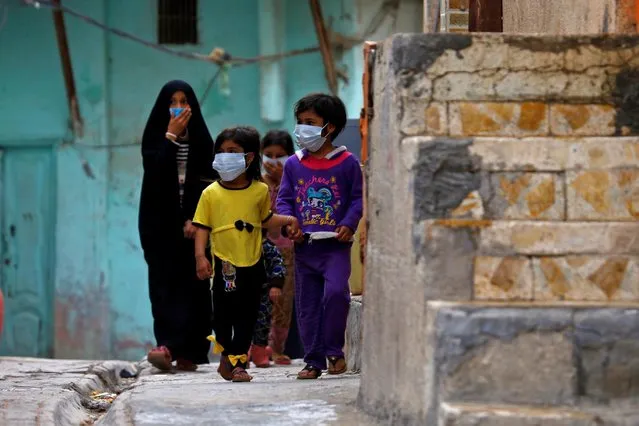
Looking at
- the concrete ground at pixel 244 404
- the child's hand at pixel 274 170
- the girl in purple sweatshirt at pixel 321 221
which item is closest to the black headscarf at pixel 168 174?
the child's hand at pixel 274 170

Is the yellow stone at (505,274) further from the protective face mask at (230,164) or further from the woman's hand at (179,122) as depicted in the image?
the woman's hand at (179,122)

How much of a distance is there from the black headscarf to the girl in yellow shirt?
43.7 inches

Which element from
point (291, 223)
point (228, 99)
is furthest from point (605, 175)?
point (228, 99)

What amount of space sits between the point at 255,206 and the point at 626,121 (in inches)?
102

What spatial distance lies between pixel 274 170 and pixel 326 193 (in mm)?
1870

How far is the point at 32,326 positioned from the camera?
50.7 feet

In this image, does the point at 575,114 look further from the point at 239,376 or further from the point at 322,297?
the point at 239,376

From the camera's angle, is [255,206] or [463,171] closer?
[463,171]

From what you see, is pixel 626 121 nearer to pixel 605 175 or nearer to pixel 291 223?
pixel 605 175

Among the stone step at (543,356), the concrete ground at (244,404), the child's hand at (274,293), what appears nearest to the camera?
the stone step at (543,356)

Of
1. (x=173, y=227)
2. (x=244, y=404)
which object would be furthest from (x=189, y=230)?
(x=244, y=404)

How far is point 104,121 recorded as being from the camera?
15.3 m

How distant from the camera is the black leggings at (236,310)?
269 inches

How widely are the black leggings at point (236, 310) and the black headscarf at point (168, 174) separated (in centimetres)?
125
